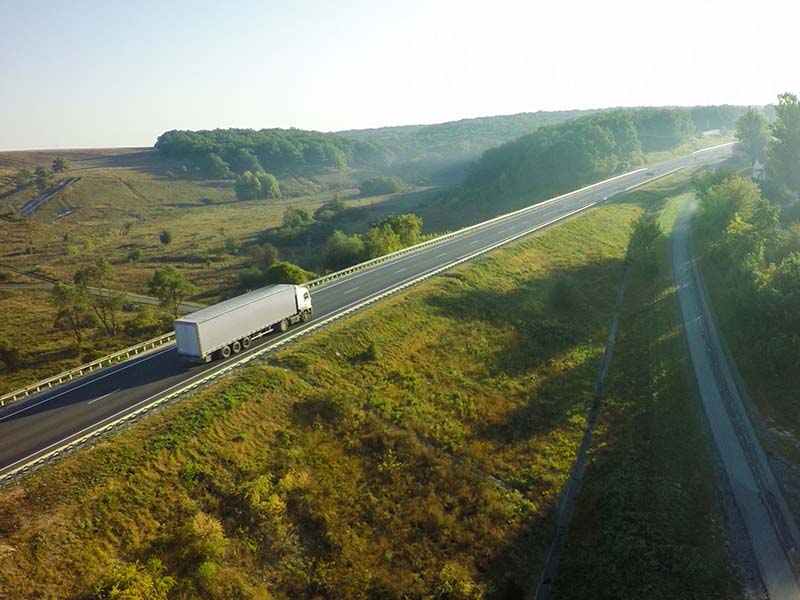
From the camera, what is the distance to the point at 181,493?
2228 centimetres

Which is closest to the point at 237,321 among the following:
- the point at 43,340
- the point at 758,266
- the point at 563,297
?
the point at 563,297

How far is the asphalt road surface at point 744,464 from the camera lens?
2083cm

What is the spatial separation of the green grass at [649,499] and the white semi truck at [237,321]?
2263 cm

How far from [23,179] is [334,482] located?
203413 mm

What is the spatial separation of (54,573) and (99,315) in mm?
46041

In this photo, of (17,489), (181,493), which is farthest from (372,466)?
(17,489)

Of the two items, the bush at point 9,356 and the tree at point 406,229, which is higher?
the tree at point 406,229

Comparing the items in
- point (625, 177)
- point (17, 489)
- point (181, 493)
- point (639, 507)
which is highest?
point (625, 177)

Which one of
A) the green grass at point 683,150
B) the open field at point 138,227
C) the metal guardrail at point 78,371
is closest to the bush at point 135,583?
the metal guardrail at point 78,371

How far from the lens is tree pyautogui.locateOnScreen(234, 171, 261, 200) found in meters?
193

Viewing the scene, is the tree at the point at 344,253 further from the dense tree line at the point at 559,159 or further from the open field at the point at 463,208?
the dense tree line at the point at 559,159

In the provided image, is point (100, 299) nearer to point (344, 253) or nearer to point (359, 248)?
point (344, 253)

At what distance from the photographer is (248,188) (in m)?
193

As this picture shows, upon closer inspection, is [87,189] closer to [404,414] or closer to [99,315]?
[99,315]
